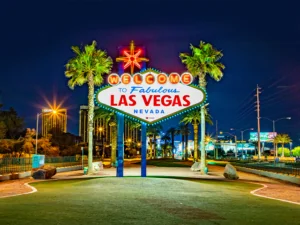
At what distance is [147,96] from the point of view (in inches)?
1108

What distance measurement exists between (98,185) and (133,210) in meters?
Result: 7.93

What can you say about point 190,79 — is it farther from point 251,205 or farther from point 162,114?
point 251,205

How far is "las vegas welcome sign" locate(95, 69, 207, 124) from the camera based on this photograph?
1105 inches

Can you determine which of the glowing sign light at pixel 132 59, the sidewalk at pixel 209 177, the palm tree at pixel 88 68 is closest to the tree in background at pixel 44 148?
the sidewalk at pixel 209 177

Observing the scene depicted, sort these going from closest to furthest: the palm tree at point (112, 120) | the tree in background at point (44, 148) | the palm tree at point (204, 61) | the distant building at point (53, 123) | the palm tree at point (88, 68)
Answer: the palm tree at point (88, 68), the palm tree at point (204, 61), the palm tree at point (112, 120), the tree in background at point (44, 148), the distant building at point (53, 123)

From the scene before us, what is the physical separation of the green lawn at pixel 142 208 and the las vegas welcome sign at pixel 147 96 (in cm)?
944

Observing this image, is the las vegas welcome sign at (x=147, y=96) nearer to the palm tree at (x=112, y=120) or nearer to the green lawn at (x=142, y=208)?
the green lawn at (x=142, y=208)

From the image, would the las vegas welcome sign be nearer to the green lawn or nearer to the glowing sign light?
the glowing sign light

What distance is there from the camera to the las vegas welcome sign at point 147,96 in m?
28.1

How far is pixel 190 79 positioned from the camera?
93.8 ft

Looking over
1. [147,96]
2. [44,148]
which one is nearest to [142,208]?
[147,96]

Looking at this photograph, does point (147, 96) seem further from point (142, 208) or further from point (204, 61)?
point (142, 208)

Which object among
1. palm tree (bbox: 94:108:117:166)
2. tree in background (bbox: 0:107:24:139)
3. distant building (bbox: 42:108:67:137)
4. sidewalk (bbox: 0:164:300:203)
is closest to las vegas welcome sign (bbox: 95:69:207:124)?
sidewalk (bbox: 0:164:300:203)

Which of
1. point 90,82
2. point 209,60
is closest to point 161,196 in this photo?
point 90,82
